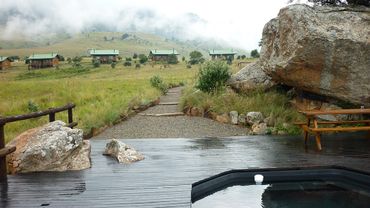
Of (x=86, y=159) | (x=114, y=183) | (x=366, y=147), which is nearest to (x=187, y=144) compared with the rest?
(x=86, y=159)

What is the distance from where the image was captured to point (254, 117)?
1201 centimetres

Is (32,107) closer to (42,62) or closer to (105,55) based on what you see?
(42,62)

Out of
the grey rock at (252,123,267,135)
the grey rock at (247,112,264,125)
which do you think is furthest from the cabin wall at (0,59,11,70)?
the grey rock at (252,123,267,135)

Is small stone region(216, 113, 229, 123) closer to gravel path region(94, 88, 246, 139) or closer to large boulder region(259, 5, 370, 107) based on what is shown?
gravel path region(94, 88, 246, 139)

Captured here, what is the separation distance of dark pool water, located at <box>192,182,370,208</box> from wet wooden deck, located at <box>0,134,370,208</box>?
454mm

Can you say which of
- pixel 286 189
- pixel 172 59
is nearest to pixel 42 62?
pixel 172 59

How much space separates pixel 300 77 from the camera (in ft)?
34.7

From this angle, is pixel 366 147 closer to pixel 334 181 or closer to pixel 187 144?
pixel 334 181

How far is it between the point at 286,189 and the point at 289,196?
26 cm

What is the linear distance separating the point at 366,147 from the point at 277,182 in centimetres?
293

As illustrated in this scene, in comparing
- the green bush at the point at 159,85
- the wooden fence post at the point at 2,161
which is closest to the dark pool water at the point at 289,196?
the wooden fence post at the point at 2,161

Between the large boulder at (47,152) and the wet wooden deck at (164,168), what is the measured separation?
265mm

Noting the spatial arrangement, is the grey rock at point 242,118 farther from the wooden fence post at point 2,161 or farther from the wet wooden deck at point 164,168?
the wooden fence post at point 2,161

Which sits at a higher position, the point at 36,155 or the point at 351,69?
the point at 351,69
